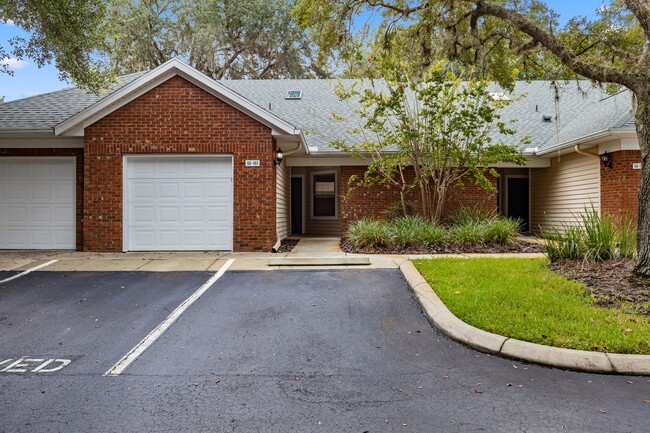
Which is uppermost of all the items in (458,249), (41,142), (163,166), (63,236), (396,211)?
(41,142)

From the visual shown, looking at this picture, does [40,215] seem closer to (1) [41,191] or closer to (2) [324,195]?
(1) [41,191]

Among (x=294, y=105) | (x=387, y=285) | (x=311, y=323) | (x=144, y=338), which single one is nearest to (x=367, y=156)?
(x=294, y=105)

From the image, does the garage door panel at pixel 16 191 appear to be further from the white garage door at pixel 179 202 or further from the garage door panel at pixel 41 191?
the white garage door at pixel 179 202

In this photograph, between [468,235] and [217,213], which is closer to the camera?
[468,235]

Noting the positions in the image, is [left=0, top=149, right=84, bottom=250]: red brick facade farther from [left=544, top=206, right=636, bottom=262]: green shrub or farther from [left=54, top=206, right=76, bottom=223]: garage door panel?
[left=544, top=206, right=636, bottom=262]: green shrub

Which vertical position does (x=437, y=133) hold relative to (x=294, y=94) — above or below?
below

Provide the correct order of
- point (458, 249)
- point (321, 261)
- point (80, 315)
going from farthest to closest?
point (458, 249), point (321, 261), point (80, 315)

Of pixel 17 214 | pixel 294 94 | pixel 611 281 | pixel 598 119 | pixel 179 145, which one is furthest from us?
pixel 294 94

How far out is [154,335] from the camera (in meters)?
4.65

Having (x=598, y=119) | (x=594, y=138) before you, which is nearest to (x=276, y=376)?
(x=594, y=138)

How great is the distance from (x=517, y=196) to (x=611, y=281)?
1041 centimetres

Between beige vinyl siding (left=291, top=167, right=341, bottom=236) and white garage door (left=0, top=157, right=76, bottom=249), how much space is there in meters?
7.02

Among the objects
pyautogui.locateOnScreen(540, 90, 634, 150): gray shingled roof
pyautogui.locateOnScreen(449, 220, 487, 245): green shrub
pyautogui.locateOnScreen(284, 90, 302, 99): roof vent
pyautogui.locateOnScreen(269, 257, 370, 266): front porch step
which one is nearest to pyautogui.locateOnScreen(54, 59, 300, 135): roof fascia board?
pyautogui.locateOnScreen(269, 257, 370, 266): front porch step

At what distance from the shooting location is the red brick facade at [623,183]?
10.4 m
